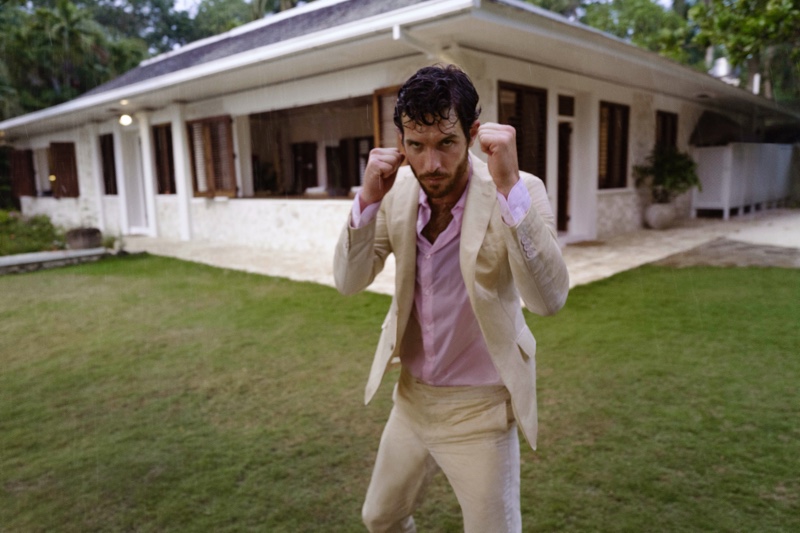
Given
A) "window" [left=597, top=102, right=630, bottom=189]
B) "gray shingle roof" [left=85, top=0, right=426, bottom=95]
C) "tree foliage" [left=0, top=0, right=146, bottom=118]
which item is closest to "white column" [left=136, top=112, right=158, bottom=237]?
"gray shingle roof" [left=85, top=0, right=426, bottom=95]

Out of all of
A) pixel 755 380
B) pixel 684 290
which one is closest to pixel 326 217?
pixel 684 290

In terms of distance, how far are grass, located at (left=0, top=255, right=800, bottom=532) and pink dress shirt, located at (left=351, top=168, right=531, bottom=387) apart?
1067 mm

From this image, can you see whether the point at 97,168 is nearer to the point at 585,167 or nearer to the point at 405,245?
the point at 585,167

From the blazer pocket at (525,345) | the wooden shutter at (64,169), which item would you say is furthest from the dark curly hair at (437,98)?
the wooden shutter at (64,169)

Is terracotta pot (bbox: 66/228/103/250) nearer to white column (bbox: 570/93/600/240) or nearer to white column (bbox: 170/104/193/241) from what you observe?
white column (bbox: 170/104/193/241)

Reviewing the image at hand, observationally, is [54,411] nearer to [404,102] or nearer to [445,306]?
[445,306]

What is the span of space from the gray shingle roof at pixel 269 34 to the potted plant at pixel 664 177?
6692 mm

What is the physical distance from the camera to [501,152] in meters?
1.36

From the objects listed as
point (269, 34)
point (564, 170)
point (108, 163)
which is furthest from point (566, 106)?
point (108, 163)

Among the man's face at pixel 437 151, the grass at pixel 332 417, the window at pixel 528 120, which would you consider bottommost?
the grass at pixel 332 417

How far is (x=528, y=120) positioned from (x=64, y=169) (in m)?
13.6

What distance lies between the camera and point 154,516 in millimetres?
2559

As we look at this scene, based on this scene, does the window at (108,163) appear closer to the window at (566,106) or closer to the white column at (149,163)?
the white column at (149,163)

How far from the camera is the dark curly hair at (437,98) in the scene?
1.42 metres
